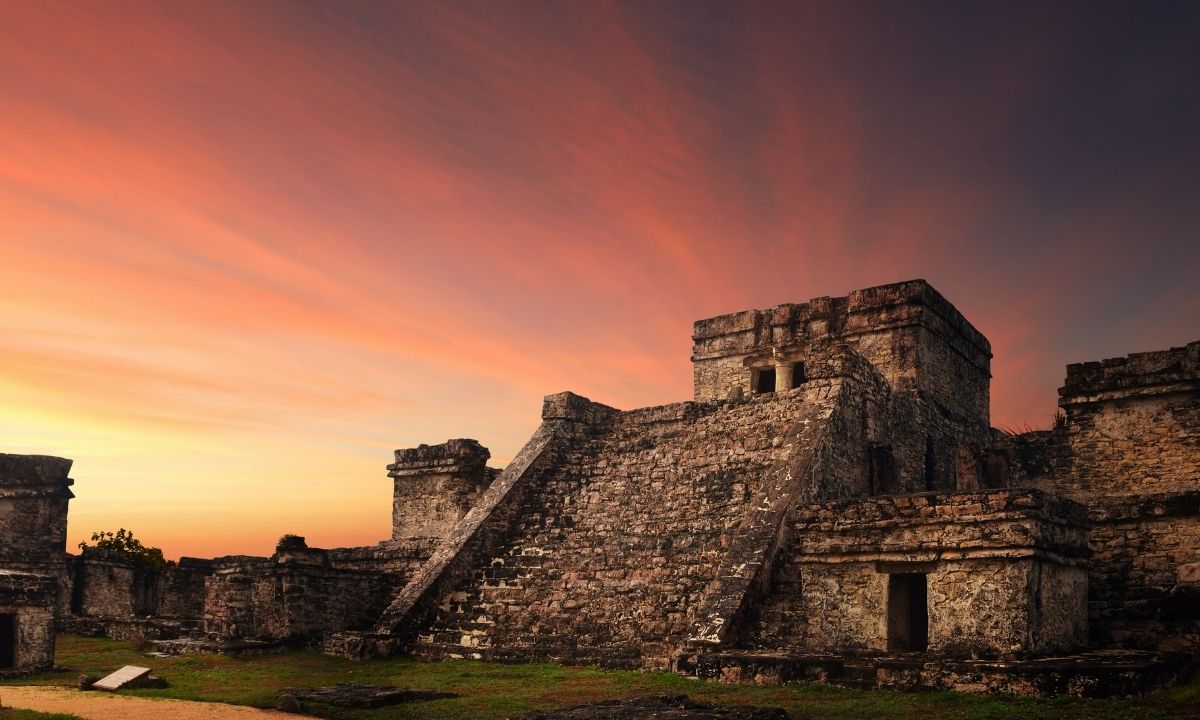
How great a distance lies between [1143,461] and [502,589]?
40.2ft

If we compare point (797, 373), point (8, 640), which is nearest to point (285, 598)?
point (8, 640)

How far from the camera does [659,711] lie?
9.09m

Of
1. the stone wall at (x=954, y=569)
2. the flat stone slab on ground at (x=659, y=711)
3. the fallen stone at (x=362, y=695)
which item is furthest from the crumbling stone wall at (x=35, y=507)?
the stone wall at (x=954, y=569)

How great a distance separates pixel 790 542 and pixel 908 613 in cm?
282

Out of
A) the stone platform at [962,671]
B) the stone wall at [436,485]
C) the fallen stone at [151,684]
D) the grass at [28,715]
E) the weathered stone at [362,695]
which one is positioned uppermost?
the stone wall at [436,485]

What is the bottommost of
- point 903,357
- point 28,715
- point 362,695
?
point 28,715

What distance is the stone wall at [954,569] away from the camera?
34.2 feet

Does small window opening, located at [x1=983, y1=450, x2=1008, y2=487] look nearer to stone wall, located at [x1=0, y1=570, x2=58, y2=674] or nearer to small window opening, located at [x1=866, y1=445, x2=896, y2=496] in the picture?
small window opening, located at [x1=866, y1=445, x2=896, y2=496]

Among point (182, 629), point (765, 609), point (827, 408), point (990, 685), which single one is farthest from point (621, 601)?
point (182, 629)

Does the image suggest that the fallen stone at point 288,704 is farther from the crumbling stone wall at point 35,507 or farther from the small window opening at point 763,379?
the small window opening at point 763,379

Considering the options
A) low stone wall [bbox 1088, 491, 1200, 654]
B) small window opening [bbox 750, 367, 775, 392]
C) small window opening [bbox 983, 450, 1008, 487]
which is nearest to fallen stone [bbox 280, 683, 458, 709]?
low stone wall [bbox 1088, 491, 1200, 654]

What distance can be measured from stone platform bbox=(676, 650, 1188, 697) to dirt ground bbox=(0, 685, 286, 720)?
4803 mm

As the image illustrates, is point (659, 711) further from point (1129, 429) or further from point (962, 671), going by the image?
point (1129, 429)

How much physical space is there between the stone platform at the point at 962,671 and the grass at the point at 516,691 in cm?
18
